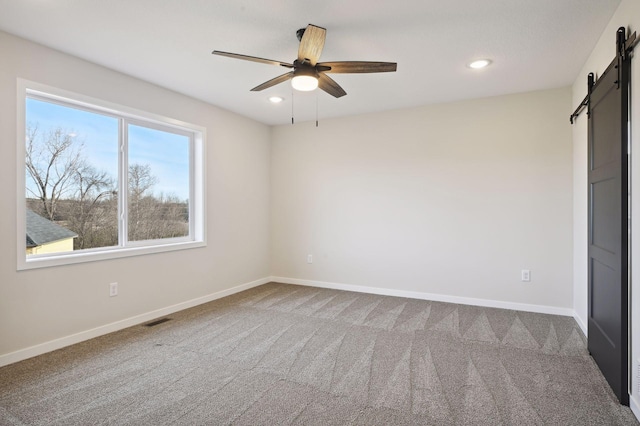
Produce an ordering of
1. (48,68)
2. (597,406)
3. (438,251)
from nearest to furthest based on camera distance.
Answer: (597,406) → (48,68) → (438,251)

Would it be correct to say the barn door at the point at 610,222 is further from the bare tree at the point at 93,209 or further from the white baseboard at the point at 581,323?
the bare tree at the point at 93,209

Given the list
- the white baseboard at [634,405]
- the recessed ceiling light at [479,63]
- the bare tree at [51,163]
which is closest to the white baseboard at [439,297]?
the white baseboard at [634,405]

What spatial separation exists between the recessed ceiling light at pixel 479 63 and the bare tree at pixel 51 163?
12.5 ft

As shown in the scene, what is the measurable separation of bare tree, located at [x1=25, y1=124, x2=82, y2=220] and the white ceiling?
30.7 inches

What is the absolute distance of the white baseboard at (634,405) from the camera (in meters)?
1.89

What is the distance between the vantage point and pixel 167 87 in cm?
379

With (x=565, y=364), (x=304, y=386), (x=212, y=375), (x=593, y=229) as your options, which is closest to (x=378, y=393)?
(x=304, y=386)

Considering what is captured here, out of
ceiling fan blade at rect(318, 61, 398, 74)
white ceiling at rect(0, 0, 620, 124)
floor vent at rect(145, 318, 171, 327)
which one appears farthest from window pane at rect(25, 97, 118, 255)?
ceiling fan blade at rect(318, 61, 398, 74)

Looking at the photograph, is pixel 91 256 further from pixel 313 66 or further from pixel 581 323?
pixel 581 323

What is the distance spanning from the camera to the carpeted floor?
198cm

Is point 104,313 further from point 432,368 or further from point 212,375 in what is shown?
point 432,368

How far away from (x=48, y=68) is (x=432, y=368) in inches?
158

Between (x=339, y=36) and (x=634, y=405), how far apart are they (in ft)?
10.2

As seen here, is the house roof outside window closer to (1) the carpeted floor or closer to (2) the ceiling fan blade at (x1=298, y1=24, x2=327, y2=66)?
(1) the carpeted floor
